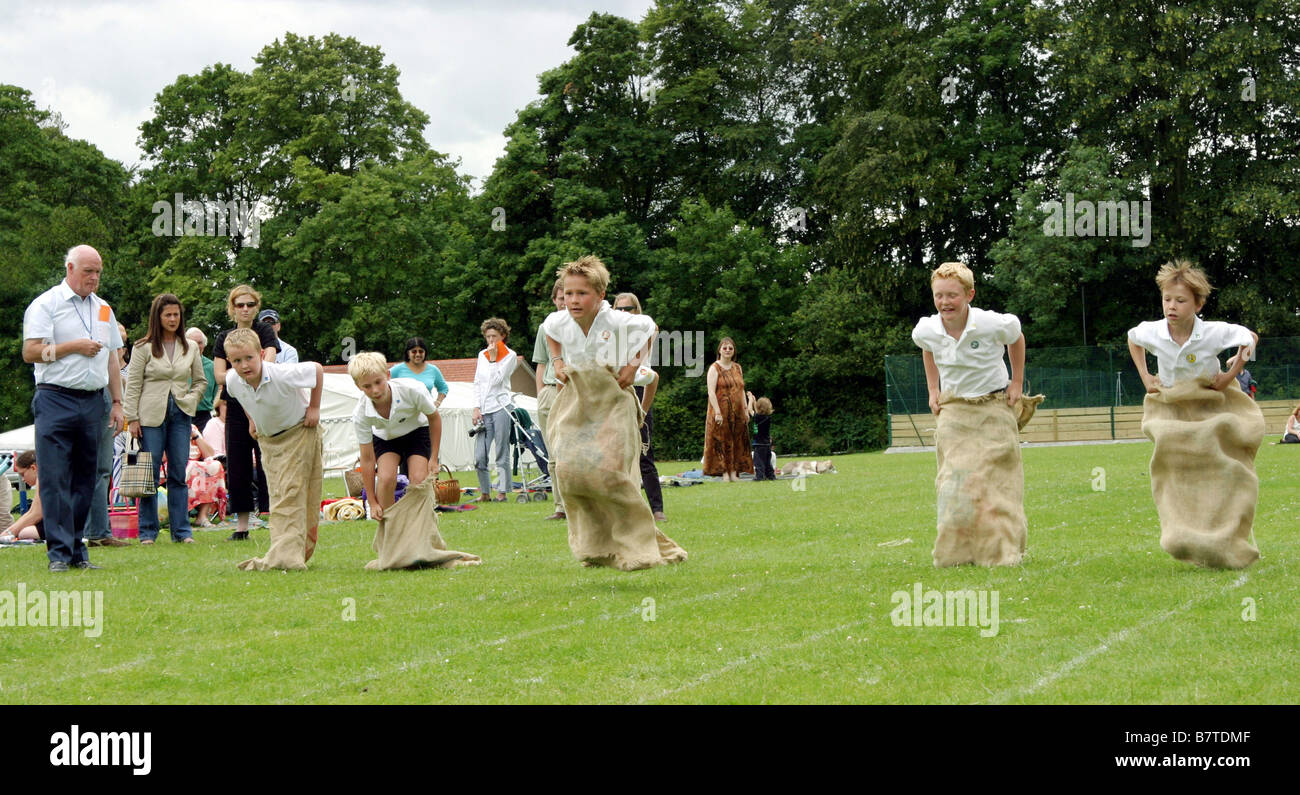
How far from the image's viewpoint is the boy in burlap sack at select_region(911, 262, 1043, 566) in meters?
8.83

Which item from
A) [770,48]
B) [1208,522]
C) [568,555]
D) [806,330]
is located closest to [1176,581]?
[1208,522]

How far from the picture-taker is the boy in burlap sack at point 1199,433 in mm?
8203

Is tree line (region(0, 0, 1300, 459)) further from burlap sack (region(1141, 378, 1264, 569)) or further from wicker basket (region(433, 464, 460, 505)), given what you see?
burlap sack (region(1141, 378, 1264, 569))

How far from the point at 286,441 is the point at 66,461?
5.71 feet

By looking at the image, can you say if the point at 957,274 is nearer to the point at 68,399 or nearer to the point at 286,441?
the point at 286,441

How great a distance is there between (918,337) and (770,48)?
141 feet

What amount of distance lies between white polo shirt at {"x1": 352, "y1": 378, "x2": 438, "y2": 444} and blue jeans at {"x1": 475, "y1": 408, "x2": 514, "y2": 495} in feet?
26.6

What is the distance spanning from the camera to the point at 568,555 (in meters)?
10.9

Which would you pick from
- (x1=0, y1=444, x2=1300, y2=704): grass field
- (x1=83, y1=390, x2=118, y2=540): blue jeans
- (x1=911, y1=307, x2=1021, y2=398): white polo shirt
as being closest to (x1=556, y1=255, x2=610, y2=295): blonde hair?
(x1=0, y1=444, x2=1300, y2=704): grass field

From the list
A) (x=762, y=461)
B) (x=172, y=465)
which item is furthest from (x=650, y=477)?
(x=762, y=461)

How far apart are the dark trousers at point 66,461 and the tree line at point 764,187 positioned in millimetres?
34094

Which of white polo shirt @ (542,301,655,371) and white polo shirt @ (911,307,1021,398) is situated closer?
white polo shirt @ (542,301,655,371)

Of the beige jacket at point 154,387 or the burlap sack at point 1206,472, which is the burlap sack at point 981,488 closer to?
the burlap sack at point 1206,472
